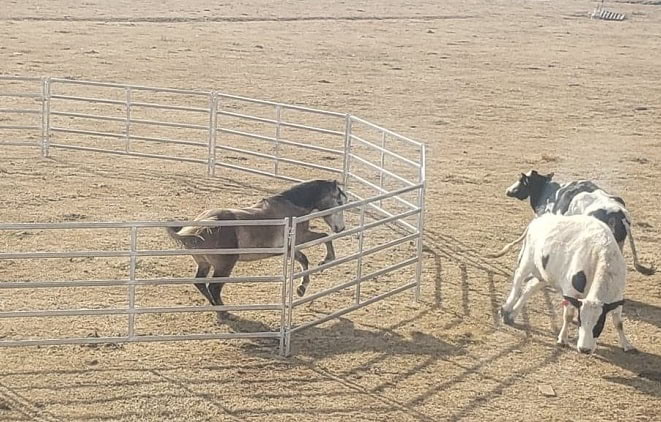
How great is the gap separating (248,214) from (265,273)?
137 centimetres

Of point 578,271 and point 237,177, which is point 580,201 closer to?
point 578,271

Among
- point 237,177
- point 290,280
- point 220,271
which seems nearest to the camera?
point 290,280

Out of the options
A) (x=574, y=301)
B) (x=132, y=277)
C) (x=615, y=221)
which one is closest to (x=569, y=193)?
(x=615, y=221)

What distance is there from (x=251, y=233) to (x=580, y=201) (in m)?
3.41

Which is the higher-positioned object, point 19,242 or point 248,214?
point 248,214

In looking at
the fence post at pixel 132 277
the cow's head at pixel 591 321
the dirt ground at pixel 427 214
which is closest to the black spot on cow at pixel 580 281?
the cow's head at pixel 591 321

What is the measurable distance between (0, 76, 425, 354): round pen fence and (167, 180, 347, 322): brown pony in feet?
0.75

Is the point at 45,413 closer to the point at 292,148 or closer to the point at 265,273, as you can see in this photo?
the point at 265,273

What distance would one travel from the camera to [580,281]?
846cm

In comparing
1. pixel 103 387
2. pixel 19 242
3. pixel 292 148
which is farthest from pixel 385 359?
pixel 292 148

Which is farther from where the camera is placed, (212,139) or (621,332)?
(212,139)

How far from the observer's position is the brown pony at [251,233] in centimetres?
890

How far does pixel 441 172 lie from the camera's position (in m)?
15.6

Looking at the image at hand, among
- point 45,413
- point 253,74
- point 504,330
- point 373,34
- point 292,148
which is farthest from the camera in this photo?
point 373,34
